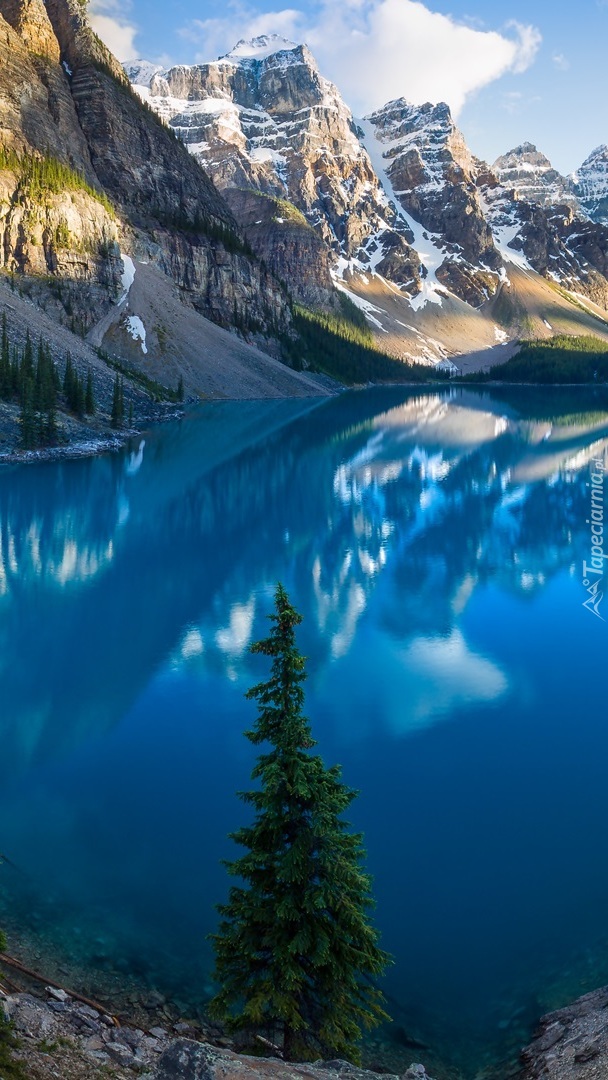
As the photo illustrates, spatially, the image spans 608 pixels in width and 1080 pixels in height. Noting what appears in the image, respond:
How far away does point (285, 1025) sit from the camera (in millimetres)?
7547

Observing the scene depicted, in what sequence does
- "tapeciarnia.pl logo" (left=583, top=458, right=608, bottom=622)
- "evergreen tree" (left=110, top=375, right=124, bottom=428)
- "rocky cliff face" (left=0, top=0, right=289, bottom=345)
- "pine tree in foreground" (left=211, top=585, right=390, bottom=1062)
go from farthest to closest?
"rocky cliff face" (left=0, top=0, right=289, bottom=345)
"evergreen tree" (left=110, top=375, right=124, bottom=428)
"tapeciarnia.pl logo" (left=583, top=458, right=608, bottom=622)
"pine tree in foreground" (left=211, top=585, right=390, bottom=1062)

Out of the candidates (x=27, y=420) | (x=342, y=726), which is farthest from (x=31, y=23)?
(x=342, y=726)

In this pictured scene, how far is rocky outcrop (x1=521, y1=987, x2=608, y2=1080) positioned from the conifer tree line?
2070 inches

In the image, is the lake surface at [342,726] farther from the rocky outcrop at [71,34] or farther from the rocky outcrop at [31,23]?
the rocky outcrop at [71,34]

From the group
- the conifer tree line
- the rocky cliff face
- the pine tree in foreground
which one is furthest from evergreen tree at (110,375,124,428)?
the pine tree in foreground

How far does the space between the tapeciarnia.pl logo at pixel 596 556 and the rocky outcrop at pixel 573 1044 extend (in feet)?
61.4

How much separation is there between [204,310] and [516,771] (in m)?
123

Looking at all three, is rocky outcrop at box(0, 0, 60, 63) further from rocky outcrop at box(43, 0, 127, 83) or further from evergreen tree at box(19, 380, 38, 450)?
evergreen tree at box(19, 380, 38, 450)

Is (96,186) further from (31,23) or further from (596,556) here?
(596,556)

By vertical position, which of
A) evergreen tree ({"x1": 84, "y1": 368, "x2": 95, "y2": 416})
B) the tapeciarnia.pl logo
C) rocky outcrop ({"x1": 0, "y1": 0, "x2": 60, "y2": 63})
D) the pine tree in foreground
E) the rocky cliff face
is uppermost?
rocky outcrop ({"x1": 0, "y1": 0, "x2": 60, "y2": 63})

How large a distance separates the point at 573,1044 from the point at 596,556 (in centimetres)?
2896

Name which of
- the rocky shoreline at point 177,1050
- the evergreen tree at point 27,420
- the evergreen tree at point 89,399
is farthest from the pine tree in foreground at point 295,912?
the evergreen tree at point 89,399

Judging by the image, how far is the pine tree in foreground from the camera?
24.8ft

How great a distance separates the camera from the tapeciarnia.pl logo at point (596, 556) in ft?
91.7
